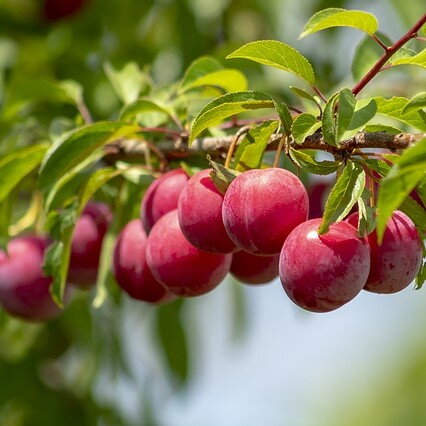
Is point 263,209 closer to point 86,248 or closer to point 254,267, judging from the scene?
point 254,267

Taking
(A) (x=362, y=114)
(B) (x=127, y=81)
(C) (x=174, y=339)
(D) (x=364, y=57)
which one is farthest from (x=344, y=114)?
(C) (x=174, y=339)

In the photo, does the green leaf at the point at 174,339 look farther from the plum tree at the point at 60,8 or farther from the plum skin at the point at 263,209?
the plum skin at the point at 263,209

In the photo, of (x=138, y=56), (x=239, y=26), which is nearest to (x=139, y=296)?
(x=138, y=56)

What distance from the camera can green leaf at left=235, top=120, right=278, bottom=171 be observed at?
1361 mm

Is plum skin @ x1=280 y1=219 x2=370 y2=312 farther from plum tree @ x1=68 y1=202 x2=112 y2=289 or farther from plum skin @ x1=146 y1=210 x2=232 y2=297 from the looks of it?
plum tree @ x1=68 y1=202 x2=112 y2=289

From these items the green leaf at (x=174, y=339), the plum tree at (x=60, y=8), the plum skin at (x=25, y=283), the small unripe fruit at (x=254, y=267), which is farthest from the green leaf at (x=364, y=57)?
the plum tree at (x=60, y=8)

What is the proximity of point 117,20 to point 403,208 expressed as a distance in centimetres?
164

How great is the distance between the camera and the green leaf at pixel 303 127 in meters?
1.29

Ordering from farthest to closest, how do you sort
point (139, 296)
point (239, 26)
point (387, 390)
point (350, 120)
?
point (387, 390), point (239, 26), point (139, 296), point (350, 120)

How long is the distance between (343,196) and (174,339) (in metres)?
1.61

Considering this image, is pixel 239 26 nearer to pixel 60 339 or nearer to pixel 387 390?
pixel 60 339

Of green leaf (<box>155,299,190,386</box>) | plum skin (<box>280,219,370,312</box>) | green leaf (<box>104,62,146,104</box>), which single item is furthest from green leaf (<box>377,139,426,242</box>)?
green leaf (<box>155,299,190,386</box>)

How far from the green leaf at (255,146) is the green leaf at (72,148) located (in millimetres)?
280

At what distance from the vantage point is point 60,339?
2.92 meters
